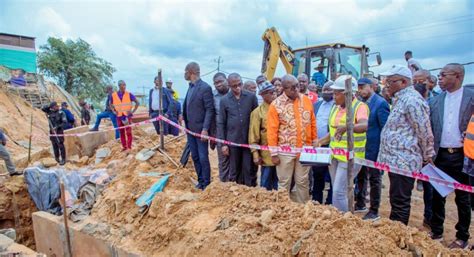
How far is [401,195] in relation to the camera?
3289mm

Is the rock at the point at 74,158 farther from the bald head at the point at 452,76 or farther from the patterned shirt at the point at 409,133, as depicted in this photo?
the bald head at the point at 452,76

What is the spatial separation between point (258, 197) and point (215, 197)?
606mm

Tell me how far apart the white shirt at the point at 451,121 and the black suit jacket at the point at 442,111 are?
0.10 ft

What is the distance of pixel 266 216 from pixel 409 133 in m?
1.62

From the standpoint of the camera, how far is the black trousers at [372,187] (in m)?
4.22

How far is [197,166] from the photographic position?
520 centimetres

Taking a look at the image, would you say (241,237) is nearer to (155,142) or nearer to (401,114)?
(401,114)

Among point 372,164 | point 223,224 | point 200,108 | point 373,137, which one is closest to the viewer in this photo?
point 223,224

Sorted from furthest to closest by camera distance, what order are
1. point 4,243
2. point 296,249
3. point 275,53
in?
point 275,53
point 4,243
point 296,249

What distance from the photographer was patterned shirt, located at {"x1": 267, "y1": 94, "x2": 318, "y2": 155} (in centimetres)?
381

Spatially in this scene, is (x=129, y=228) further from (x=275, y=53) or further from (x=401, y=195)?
(x=275, y=53)

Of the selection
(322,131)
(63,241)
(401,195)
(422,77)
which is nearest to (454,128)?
(401,195)

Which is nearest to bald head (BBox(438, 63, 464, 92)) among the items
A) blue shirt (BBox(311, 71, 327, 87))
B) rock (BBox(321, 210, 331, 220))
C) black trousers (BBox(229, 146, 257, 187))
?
rock (BBox(321, 210, 331, 220))

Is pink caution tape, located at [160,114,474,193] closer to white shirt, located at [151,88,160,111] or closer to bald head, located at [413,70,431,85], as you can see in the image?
bald head, located at [413,70,431,85]
